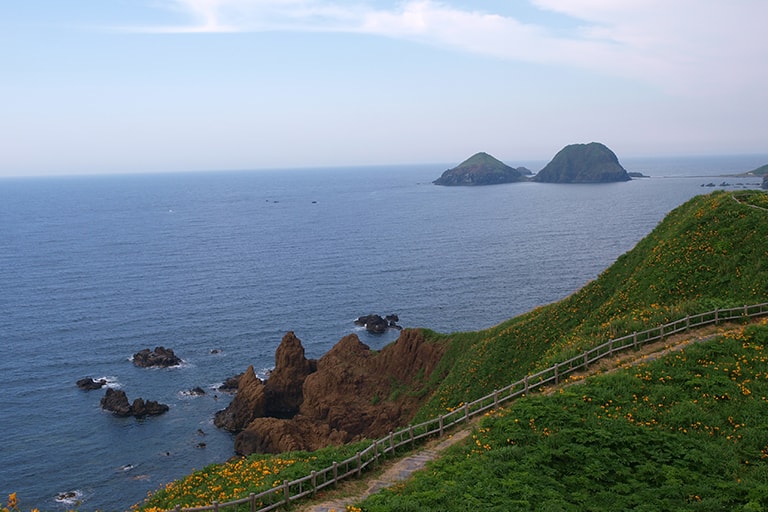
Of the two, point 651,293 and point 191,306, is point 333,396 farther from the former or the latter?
point 191,306

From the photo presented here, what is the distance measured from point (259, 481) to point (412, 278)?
93.4 metres

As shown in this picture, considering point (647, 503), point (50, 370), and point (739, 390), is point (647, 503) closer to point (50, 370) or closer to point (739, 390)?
point (739, 390)

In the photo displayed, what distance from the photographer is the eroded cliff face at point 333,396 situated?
53125mm

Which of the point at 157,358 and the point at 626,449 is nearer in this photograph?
the point at 626,449

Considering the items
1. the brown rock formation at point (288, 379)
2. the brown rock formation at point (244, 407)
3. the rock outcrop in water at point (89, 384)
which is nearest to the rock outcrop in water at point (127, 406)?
the rock outcrop in water at point (89, 384)

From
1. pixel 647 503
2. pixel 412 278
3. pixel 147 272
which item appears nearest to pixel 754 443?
pixel 647 503

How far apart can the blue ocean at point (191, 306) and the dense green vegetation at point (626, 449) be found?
124 feet

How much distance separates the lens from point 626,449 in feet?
62.9

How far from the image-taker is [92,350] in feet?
259

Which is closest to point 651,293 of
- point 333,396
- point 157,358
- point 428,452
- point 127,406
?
point 428,452

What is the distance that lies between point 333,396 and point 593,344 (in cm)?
3656

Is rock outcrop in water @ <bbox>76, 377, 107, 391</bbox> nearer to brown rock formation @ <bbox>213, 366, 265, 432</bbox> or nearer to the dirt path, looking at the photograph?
brown rock formation @ <bbox>213, 366, 265, 432</bbox>

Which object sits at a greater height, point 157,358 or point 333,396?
point 157,358

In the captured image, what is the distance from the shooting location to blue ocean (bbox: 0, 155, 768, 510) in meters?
53.8
